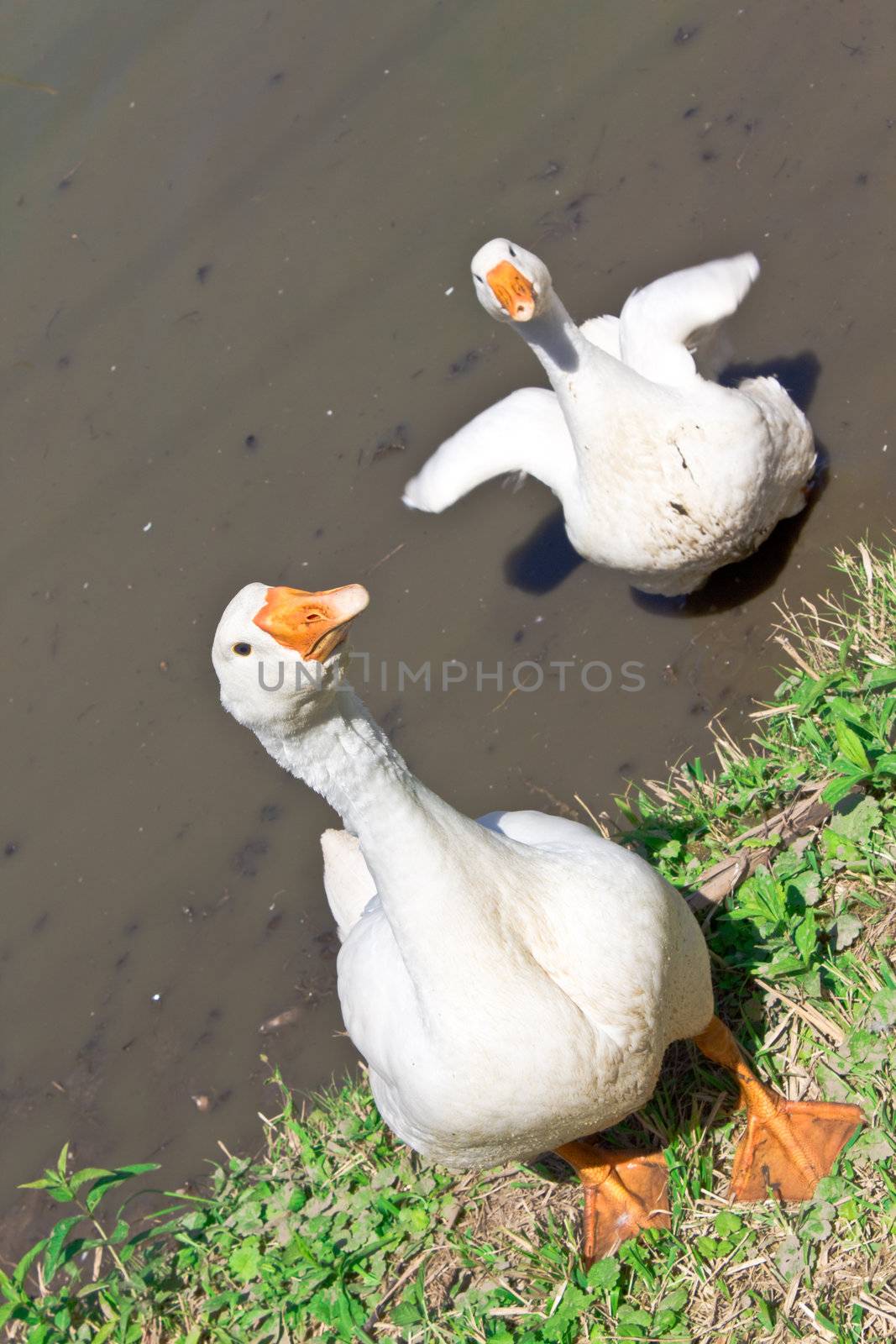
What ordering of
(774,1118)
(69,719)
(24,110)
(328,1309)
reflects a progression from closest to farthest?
(774,1118) < (328,1309) < (69,719) < (24,110)

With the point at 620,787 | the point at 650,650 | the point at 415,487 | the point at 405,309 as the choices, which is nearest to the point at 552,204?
the point at 405,309

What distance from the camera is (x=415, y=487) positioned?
5.57 m

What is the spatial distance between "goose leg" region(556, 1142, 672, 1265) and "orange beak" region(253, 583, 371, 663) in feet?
5.53

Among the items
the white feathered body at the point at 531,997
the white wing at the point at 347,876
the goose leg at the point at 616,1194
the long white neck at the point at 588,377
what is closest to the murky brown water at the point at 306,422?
the long white neck at the point at 588,377

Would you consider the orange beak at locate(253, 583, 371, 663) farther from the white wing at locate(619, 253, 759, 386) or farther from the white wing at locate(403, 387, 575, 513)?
the white wing at locate(403, 387, 575, 513)

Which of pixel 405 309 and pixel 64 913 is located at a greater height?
pixel 405 309

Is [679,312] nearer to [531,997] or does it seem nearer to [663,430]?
[663,430]

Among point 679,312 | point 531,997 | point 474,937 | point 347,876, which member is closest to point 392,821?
point 474,937

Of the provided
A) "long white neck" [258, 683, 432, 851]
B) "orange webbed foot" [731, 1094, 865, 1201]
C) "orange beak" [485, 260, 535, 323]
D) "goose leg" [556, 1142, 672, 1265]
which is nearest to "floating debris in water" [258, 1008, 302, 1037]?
"goose leg" [556, 1142, 672, 1265]

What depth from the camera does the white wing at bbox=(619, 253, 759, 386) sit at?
488 centimetres

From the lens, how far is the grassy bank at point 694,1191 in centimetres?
333

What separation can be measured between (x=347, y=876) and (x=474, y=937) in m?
1.22

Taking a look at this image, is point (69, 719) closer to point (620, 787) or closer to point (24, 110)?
point (620, 787)

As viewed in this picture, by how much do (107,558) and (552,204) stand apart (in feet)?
8.76
